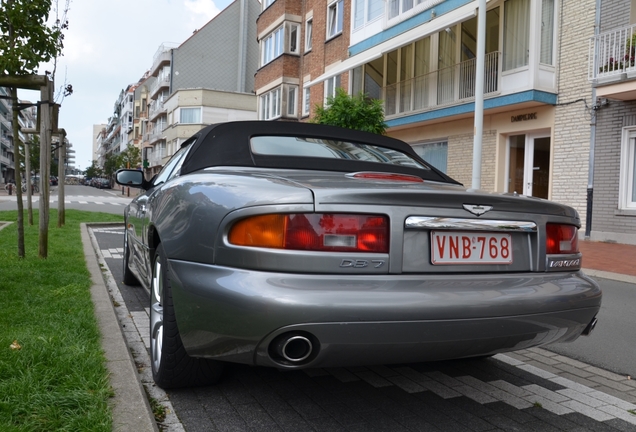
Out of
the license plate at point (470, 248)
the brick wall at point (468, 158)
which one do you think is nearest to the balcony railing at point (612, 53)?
the brick wall at point (468, 158)

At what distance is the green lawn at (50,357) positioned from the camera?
99.6 inches

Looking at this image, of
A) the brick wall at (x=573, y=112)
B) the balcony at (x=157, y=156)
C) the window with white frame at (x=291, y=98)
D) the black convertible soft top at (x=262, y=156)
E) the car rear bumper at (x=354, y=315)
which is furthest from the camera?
the balcony at (x=157, y=156)

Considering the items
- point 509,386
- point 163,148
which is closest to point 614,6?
point 509,386

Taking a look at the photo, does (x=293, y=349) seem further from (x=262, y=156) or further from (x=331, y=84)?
(x=331, y=84)

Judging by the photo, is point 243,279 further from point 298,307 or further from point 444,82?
point 444,82

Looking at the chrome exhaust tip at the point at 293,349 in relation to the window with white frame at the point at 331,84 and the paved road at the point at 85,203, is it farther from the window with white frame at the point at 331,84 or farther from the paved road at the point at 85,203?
the window with white frame at the point at 331,84

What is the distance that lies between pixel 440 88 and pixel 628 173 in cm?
640

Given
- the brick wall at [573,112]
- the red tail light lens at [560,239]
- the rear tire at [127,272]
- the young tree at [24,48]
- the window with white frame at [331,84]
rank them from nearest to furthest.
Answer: the red tail light lens at [560,239]
the rear tire at [127,272]
the young tree at [24,48]
the brick wall at [573,112]
the window with white frame at [331,84]

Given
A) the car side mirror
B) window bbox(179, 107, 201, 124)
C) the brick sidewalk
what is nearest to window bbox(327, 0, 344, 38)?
the brick sidewalk

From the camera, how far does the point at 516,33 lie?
1537 cm

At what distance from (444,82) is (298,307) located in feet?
54.1

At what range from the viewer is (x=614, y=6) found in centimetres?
1327

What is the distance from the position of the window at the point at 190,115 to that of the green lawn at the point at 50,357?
45998 mm

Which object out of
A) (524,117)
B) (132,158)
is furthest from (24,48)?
(132,158)
